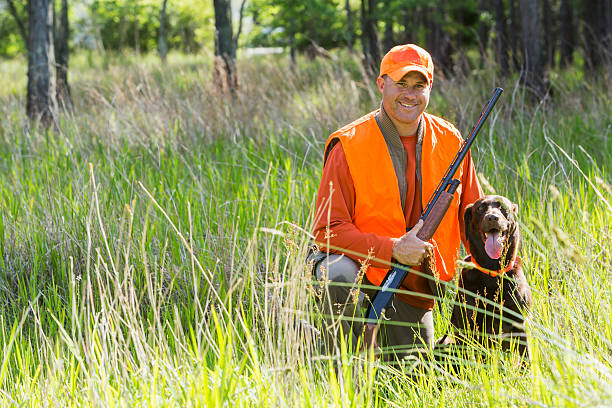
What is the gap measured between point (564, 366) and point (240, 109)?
15.8 feet

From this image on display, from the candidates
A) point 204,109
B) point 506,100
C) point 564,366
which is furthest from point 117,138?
point 564,366

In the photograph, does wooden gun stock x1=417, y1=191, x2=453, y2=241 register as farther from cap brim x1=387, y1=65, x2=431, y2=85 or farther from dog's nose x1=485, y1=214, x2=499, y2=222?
cap brim x1=387, y1=65, x2=431, y2=85

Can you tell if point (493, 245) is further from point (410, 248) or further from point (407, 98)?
point (407, 98)

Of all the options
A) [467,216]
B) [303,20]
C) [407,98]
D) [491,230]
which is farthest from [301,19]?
[491,230]

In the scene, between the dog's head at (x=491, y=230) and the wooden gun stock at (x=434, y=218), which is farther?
the wooden gun stock at (x=434, y=218)

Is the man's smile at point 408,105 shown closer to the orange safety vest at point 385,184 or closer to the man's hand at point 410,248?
the orange safety vest at point 385,184

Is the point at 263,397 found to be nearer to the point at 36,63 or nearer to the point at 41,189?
the point at 41,189

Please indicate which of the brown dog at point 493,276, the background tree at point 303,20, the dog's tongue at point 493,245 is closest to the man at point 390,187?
the brown dog at point 493,276

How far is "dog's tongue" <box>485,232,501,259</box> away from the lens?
2837 mm

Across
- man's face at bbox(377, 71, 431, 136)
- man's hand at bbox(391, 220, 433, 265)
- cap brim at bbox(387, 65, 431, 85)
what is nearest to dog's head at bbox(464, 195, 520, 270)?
man's hand at bbox(391, 220, 433, 265)

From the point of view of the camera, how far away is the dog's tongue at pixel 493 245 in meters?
2.84

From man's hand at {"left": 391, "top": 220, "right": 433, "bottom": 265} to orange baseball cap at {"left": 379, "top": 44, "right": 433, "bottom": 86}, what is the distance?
69 centimetres

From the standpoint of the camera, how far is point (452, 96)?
23.3 feet

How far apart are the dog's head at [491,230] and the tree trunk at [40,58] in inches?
261
